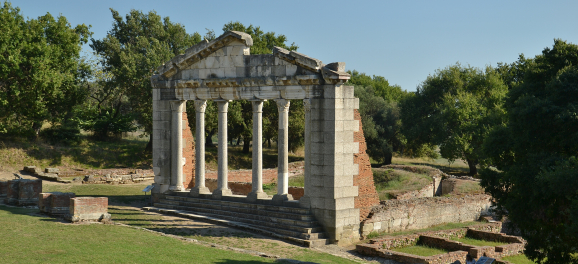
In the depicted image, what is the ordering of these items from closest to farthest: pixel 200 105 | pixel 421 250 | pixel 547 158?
1. pixel 547 158
2. pixel 421 250
3. pixel 200 105

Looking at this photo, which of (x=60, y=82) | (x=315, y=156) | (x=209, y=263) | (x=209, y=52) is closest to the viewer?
(x=209, y=263)

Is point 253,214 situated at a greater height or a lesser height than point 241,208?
lesser

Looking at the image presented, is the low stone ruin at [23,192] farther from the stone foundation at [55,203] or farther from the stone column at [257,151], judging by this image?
the stone column at [257,151]

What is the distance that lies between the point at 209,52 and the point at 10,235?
10.7 metres

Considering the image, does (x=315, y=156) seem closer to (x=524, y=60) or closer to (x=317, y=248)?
(x=317, y=248)

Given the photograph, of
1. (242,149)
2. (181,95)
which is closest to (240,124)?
(242,149)

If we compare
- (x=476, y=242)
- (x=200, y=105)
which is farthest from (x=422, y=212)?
(x=200, y=105)

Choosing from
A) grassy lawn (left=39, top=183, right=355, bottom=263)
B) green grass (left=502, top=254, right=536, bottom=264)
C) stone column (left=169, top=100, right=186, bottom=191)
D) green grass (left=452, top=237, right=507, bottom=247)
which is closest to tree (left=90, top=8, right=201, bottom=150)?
grassy lawn (left=39, top=183, right=355, bottom=263)

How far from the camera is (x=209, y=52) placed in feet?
76.8

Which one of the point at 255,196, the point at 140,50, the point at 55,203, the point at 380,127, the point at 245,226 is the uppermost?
the point at 140,50

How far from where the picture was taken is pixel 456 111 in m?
47.4

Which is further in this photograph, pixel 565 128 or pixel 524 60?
pixel 524 60

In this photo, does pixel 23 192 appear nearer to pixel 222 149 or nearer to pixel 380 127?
pixel 222 149

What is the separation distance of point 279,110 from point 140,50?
34.6 meters
